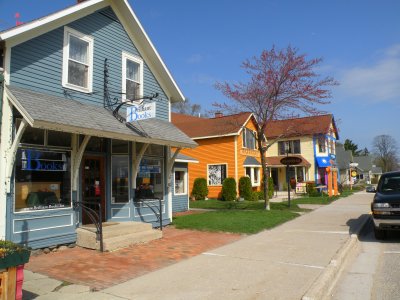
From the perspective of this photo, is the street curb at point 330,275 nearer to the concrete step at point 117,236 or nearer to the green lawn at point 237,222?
the green lawn at point 237,222

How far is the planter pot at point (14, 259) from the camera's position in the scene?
4852 millimetres

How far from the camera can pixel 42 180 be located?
28.9ft

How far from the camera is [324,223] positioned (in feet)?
45.6

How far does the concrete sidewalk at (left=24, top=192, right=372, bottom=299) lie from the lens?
566cm

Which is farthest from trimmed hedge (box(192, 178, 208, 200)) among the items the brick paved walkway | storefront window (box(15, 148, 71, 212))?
storefront window (box(15, 148, 71, 212))

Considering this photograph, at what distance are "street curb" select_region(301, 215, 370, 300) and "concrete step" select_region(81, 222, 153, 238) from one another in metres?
5.21

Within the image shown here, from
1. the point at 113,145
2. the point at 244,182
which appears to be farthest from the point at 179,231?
the point at 244,182

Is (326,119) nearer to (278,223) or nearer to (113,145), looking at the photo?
(278,223)

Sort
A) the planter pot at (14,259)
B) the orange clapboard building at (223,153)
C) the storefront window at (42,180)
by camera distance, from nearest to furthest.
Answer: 1. the planter pot at (14,259)
2. the storefront window at (42,180)
3. the orange clapboard building at (223,153)

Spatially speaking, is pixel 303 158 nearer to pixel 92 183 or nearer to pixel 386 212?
pixel 386 212

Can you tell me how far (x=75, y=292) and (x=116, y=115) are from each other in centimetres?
595

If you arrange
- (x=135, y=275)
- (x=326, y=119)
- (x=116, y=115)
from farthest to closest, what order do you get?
(x=326, y=119) → (x=116, y=115) → (x=135, y=275)

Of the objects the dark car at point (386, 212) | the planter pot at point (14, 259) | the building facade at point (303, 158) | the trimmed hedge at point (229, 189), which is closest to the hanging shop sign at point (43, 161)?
the planter pot at point (14, 259)

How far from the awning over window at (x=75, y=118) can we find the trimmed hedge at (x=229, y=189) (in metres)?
14.1
